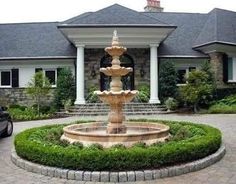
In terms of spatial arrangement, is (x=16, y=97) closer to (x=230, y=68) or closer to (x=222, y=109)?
(x=222, y=109)

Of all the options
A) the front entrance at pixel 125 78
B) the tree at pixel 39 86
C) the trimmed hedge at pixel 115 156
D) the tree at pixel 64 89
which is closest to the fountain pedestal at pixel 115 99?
the trimmed hedge at pixel 115 156

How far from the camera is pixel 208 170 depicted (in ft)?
26.2

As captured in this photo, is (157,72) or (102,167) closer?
(102,167)

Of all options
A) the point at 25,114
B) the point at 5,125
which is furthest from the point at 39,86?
the point at 5,125

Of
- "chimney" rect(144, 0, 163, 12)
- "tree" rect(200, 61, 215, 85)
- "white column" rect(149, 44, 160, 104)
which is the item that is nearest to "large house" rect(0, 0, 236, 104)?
"white column" rect(149, 44, 160, 104)

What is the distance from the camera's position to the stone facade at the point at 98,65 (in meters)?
24.5

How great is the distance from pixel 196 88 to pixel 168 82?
2068 millimetres

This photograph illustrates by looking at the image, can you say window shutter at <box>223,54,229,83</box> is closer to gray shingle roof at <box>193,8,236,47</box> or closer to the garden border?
gray shingle roof at <box>193,8,236,47</box>

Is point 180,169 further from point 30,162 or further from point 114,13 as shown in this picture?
point 114,13

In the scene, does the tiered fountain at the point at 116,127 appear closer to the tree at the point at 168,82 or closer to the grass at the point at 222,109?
the grass at the point at 222,109

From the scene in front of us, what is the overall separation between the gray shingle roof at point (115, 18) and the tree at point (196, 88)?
141 inches

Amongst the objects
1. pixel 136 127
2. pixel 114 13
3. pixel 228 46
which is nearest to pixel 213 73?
pixel 228 46

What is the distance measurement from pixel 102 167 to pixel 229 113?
48.6ft

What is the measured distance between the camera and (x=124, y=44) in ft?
75.6
